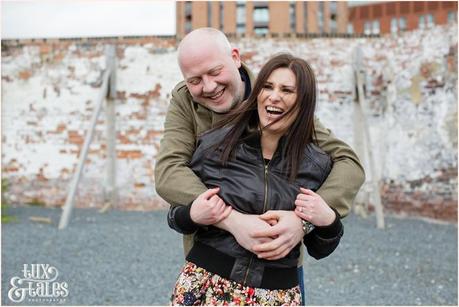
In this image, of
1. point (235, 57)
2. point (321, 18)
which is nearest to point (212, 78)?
point (235, 57)

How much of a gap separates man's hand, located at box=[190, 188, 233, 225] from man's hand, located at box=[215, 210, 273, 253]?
0.08ft

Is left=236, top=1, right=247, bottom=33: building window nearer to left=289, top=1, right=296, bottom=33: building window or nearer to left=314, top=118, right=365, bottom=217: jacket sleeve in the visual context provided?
left=289, top=1, right=296, bottom=33: building window

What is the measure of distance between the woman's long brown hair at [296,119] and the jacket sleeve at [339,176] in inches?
4.5

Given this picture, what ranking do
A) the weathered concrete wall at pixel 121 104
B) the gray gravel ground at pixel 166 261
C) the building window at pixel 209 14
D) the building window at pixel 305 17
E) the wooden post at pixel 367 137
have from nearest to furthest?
1. the gray gravel ground at pixel 166 261
2. the wooden post at pixel 367 137
3. the weathered concrete wall at pixel 121 104
4. the building window at pixel 209 14
5. the building window at pixel 305 17

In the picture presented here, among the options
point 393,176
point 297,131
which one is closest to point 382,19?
point 393,176

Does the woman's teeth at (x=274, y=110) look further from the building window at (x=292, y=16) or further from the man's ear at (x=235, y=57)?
the building window at (x=292, y=16)

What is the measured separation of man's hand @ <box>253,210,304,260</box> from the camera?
160 cm

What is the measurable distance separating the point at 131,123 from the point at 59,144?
1.32m

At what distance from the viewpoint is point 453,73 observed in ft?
27.8

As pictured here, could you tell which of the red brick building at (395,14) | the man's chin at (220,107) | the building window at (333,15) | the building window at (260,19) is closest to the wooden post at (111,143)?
the man's chin at (220,107)

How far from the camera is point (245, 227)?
1.61m

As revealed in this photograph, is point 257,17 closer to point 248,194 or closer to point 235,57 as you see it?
point 235,57

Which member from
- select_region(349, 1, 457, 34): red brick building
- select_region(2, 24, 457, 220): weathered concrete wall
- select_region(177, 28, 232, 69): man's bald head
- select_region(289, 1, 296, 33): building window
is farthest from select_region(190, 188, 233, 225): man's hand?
select_region(349, 1, 457, 34): red brick building

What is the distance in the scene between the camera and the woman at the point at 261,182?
5.50 ft
